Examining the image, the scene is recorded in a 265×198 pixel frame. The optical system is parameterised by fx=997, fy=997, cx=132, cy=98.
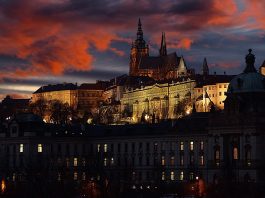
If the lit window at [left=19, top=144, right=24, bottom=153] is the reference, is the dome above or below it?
above

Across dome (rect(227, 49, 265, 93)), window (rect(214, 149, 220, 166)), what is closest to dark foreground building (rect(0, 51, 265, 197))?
window (rect(214, 149, 220, 166))

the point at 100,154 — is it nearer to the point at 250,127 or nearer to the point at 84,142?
the point at 84,142

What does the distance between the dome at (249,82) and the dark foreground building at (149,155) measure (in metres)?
0.17

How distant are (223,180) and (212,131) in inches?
730

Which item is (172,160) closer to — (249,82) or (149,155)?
(149,155)

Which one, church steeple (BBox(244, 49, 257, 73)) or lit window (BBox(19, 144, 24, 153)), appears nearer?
church steeple (BBox(244, 49, 257, 73))

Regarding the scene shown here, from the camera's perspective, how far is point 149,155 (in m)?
184

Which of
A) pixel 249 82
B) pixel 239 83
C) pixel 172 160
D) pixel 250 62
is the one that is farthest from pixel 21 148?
pixel 249 82

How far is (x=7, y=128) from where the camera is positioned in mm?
198125

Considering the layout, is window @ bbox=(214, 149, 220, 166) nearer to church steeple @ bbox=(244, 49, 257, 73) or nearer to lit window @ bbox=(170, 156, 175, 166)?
lit window @ bbox=(170, 156, 175, 166)

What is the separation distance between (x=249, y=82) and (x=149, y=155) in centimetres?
2718

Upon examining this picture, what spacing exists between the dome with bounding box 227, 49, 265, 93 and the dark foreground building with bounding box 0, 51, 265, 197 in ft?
0.54

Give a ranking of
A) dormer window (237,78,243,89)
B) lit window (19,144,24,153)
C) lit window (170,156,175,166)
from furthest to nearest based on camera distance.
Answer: lit window (19,144,24,153)
lit window (170,156,175,166)
dormer window (237,78,243,89)

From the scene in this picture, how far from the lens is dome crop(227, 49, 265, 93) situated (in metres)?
166
